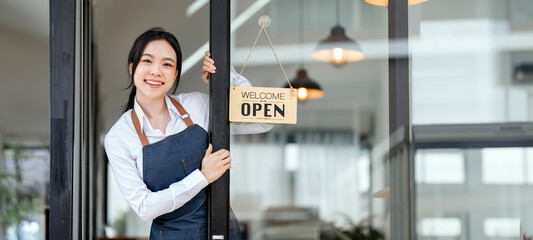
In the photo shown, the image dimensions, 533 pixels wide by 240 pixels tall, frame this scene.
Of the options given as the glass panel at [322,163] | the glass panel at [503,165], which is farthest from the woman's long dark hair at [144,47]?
the glass panel at [322,163]

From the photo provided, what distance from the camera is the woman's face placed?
234cm

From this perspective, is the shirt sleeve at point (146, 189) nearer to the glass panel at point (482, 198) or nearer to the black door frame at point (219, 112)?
the black door frame at point (219, 112)

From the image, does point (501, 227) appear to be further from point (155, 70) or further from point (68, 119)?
point (68, 119)

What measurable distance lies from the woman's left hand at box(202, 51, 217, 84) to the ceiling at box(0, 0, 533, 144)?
29mm

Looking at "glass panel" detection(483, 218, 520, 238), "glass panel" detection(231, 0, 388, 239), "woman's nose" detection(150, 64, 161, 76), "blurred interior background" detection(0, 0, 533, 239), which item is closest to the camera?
"woman's nose" detection(150, 64, 161, 76)

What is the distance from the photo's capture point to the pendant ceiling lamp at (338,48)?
218 inches

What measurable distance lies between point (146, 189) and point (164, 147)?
0.17m

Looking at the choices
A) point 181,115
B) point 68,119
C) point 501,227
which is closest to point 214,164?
point 181,115

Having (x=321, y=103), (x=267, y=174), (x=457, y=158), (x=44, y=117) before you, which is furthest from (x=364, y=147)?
(x=44, y=117)

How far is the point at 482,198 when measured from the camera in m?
4.74

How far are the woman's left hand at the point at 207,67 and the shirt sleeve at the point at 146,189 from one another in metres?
0.38

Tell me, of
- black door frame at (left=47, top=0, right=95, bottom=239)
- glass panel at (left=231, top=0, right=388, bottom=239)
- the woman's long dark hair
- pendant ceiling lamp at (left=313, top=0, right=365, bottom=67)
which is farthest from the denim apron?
glass panel at (left=231, top=0, right=388, bottom=239)

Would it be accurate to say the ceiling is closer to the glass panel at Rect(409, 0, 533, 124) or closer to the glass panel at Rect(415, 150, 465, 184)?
the glass panel at Rect(409, 0, 533, 124)

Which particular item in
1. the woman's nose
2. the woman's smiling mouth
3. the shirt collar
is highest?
the woman's nose
